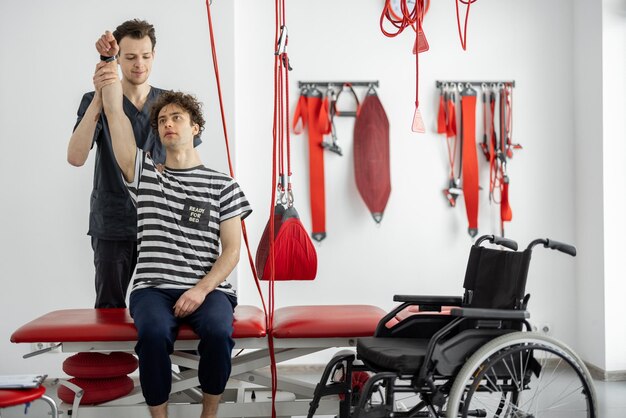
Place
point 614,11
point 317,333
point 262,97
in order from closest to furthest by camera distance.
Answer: point 317,333, point 614,11, point 262,97

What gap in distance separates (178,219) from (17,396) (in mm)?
869

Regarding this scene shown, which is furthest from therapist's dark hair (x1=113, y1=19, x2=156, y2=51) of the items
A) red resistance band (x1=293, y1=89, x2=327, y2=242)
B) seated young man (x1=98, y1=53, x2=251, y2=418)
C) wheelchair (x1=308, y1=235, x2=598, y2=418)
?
wheelchair (x1=308, y1=235, x2=598, y2=418)

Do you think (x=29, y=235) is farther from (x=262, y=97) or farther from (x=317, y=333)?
(x=317, y=333)

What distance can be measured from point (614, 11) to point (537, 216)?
1.21m

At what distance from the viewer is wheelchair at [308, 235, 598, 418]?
2.17 m

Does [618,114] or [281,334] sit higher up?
[618,114]

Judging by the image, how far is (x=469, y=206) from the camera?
413 centimetres

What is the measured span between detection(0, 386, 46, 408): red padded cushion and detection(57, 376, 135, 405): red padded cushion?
49 cm

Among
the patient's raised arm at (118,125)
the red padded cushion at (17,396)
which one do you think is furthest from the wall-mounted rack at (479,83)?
the red padded cushion at (17,396)

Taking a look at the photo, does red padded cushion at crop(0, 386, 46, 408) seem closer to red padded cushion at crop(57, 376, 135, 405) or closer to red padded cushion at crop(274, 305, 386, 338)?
red padded cushion at crop(57, 376, 135, 405)

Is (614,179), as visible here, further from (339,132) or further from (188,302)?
(188,302)

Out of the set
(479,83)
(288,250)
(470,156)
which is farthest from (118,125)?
(479,83)

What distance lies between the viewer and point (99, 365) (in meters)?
2.61

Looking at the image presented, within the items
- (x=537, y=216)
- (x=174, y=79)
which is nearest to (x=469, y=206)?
(x=537, y=216)
